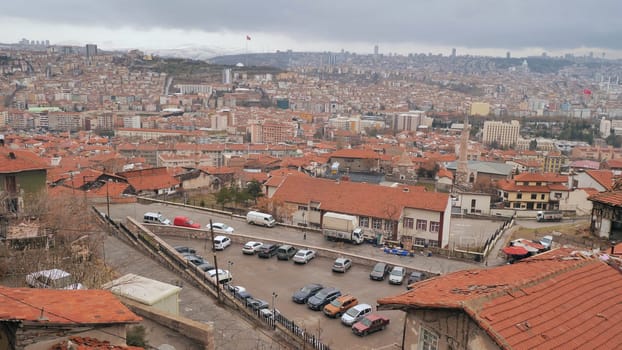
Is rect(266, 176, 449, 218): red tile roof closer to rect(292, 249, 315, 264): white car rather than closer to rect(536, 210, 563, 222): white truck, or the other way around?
rect(292, 249, 315, 264): white car

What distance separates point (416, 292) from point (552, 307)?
1087 millimetres

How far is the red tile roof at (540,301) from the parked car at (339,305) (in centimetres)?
574

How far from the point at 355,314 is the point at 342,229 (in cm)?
539

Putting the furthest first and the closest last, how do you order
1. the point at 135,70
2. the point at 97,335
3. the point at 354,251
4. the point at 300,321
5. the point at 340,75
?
1. the point at 340,75
2. the point at 135,70
3. the point at 354,251
4. the point at 300,321
5. the point at 97,335

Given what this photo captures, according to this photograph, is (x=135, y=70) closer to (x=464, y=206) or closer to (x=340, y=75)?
(x=340, y=75)

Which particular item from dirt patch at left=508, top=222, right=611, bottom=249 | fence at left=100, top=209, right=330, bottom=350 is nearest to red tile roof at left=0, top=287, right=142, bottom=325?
fence at left=100, top=209, right=330, bottom=350

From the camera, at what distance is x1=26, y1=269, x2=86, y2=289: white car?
6586 mm

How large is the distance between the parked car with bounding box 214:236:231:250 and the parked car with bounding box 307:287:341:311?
13.7 feet

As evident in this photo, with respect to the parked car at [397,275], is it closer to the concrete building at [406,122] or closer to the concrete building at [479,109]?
the concrete building at [406,122]

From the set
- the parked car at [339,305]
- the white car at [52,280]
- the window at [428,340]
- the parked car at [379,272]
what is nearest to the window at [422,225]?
the parked car at [379,272]

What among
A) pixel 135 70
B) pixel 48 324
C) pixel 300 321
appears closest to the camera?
pixel 48 324

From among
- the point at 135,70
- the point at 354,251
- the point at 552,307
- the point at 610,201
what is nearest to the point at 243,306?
the point at 552,307

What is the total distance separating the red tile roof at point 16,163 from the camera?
12034 millimetres

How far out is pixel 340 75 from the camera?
198 metres
